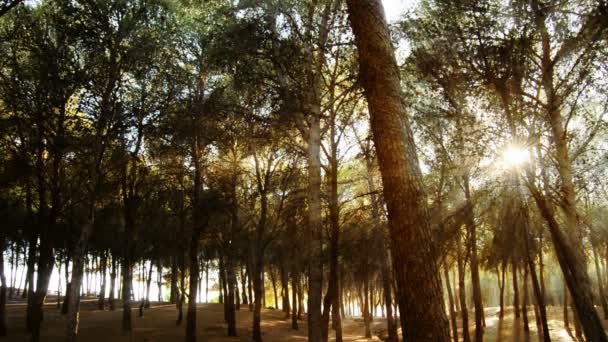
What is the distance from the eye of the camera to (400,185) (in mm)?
4766

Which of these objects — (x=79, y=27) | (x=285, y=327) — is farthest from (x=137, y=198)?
(x=285, y=327)

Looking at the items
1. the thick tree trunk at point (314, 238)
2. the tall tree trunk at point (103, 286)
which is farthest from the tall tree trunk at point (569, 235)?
the tall tree trunk at point (103, 286)

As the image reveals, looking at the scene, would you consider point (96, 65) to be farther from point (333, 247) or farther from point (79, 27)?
point (333, 247)

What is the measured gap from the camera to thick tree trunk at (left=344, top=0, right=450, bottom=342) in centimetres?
425

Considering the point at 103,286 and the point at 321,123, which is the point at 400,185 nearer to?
the point at 321,123

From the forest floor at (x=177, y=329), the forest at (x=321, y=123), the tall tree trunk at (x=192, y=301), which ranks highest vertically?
the forest at (x=321, y=123)

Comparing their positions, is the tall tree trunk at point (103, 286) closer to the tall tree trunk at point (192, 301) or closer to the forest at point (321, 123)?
the forest at point (321, 123)

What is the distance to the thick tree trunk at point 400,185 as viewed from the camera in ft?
13.9

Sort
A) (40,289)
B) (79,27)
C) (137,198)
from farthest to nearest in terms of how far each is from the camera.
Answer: (137,198) → (40,289) → (79,27)

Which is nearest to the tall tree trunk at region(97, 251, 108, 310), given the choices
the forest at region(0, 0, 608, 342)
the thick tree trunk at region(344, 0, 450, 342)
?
the forest at region(0, 0, 608, 342)

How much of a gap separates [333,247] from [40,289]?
13.9 metres

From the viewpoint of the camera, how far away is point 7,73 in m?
20.3

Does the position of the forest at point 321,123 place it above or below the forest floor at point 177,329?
above

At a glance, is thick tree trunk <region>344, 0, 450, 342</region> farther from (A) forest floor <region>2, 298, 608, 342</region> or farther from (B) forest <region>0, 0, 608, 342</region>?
(A) forest floor <region>2, 298, 608, 342</region>
